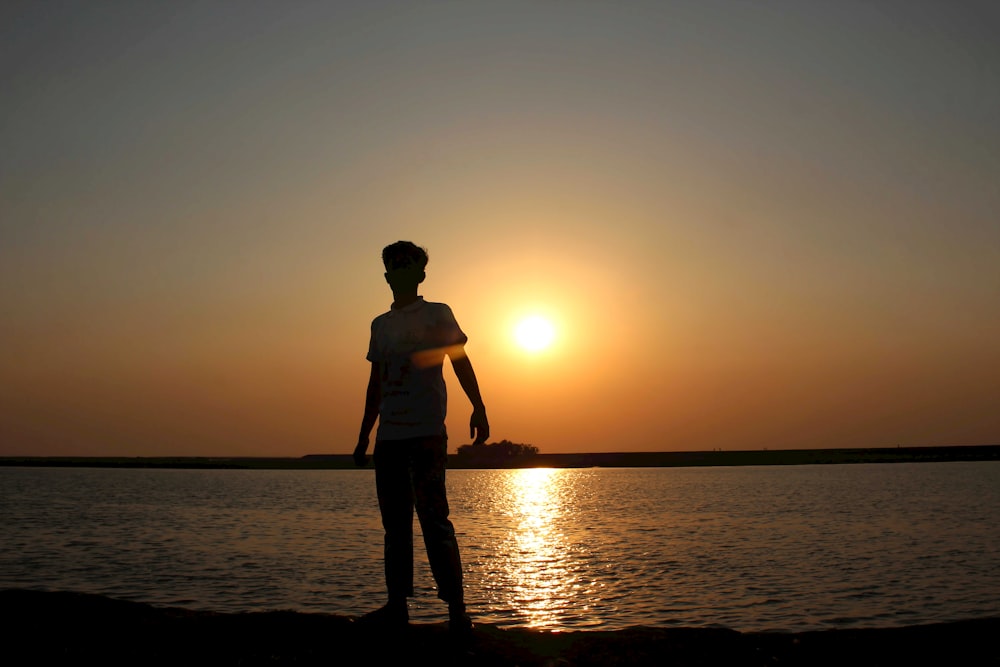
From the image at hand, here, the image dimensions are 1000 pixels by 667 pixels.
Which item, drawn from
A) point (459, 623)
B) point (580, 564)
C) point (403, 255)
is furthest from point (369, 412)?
point (580, 564)

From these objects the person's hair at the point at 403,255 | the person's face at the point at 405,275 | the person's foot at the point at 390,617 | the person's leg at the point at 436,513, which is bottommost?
the person's foot at the point at 390,617

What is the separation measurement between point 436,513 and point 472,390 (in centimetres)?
118

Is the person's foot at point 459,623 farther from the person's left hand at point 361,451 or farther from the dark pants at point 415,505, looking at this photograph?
the person's left hand at point 361,451

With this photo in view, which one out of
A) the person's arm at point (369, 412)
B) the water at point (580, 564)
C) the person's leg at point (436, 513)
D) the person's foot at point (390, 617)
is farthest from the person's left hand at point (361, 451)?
the water at point (580, 564)

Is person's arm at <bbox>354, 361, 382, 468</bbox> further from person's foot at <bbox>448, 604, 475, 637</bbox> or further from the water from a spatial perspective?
the water

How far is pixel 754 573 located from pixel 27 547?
86.5ft

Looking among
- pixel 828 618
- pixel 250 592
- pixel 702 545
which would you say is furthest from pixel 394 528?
pixel 702 545

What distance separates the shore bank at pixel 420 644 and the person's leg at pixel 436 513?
1.50 ft

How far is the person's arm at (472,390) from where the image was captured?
8172 millimetres

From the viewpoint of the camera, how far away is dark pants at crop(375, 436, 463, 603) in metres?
7.95

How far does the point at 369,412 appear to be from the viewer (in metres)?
8.49

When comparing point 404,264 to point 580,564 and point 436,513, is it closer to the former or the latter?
point 436,513

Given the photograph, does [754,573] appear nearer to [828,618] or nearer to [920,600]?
[920,600]

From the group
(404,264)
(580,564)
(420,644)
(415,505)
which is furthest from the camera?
(580,564)
